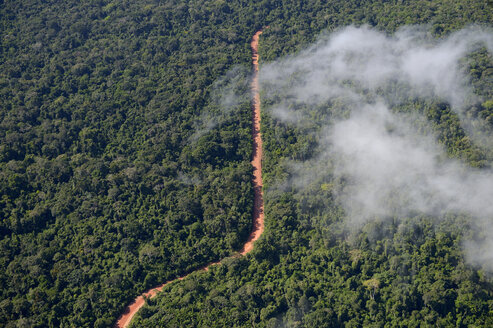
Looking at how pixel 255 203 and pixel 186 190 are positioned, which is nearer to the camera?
pixel 255 203

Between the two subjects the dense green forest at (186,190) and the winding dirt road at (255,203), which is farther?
the winding dirt road at (255,203)

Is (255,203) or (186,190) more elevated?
(186,190)

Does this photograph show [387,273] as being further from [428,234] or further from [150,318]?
[150,318]

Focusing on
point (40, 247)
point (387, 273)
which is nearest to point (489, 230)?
point (387, 273)
